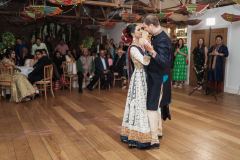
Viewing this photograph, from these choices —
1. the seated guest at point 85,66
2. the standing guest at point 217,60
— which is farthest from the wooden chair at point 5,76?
the standing guest at point 217,60

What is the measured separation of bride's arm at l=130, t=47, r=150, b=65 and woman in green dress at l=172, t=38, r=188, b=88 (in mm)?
5309

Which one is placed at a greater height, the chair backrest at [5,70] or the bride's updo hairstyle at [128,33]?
the bride's updo hairstyle at [128,33]

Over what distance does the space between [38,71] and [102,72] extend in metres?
1.98

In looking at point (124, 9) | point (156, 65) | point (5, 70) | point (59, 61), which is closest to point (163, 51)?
point (156, 65)

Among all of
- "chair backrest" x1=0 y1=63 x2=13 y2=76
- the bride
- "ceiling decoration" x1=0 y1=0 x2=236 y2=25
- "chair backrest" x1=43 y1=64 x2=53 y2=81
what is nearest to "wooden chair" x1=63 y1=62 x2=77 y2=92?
"chair backrest" x1=43 y1=64 x2=53 y2=81

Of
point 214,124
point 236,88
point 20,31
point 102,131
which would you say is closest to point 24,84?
point 102,131

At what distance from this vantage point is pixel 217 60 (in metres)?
7.07

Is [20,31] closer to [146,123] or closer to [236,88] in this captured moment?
[236,88]

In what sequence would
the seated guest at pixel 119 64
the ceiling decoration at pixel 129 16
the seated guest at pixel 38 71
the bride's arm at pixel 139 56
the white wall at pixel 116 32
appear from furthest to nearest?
the white wall at pixel 116 32, the seated guest at pixel 119 64, the ceiling decoration at pixel 129 16, the seated guest at pixel 38 71, the bride's arm at pixel 139 56

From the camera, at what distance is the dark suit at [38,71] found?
6078 millimetres

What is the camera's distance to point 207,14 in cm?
802

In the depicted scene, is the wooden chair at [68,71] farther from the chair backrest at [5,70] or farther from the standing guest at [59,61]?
the chair backrest at [5,70]

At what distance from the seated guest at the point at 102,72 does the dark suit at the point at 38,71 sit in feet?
5.57

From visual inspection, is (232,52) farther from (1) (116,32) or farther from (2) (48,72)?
(1) (116,32)
